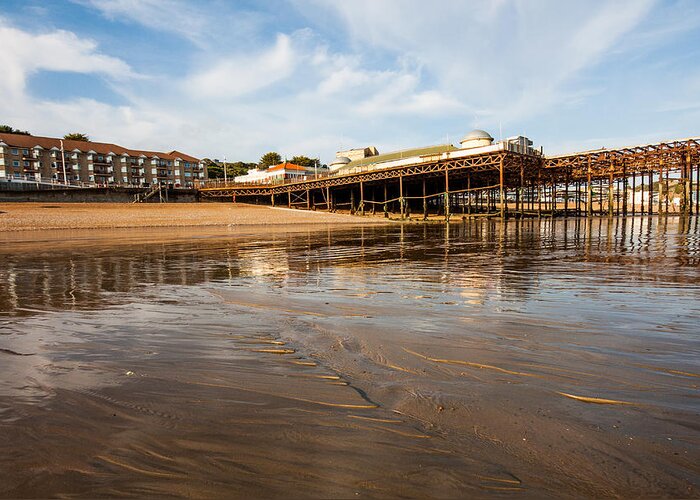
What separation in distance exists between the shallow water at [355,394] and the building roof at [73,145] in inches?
3977

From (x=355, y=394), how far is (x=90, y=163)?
Answer: 108 metres

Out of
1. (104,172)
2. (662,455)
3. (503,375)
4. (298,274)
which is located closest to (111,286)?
(298,274)

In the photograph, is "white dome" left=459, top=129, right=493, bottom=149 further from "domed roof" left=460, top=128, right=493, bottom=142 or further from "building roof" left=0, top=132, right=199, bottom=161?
"building roof" left=0, top=132, right=199, bottom=161

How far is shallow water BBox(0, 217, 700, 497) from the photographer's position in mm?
1778

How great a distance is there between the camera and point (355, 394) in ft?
8.55

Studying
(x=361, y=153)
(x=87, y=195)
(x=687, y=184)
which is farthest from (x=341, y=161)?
(x=687, y=184)

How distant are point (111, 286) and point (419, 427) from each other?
682 centimetres

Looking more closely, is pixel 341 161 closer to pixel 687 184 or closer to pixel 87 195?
pixel 87 195

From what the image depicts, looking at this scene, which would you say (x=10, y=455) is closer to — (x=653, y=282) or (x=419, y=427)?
(x=419, y=427)

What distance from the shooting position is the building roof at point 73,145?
→ 265 ft

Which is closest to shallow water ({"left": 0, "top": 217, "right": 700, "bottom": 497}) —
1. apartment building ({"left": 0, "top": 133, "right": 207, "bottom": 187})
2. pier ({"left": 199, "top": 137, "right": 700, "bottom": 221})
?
pier ({"left": 199, "top": 137, "right": 700, "bottom": 221})

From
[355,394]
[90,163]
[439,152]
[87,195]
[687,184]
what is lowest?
[355,394]

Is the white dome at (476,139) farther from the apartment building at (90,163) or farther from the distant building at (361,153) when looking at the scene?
the apartment building at (90,163)

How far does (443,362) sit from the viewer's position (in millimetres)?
3160
